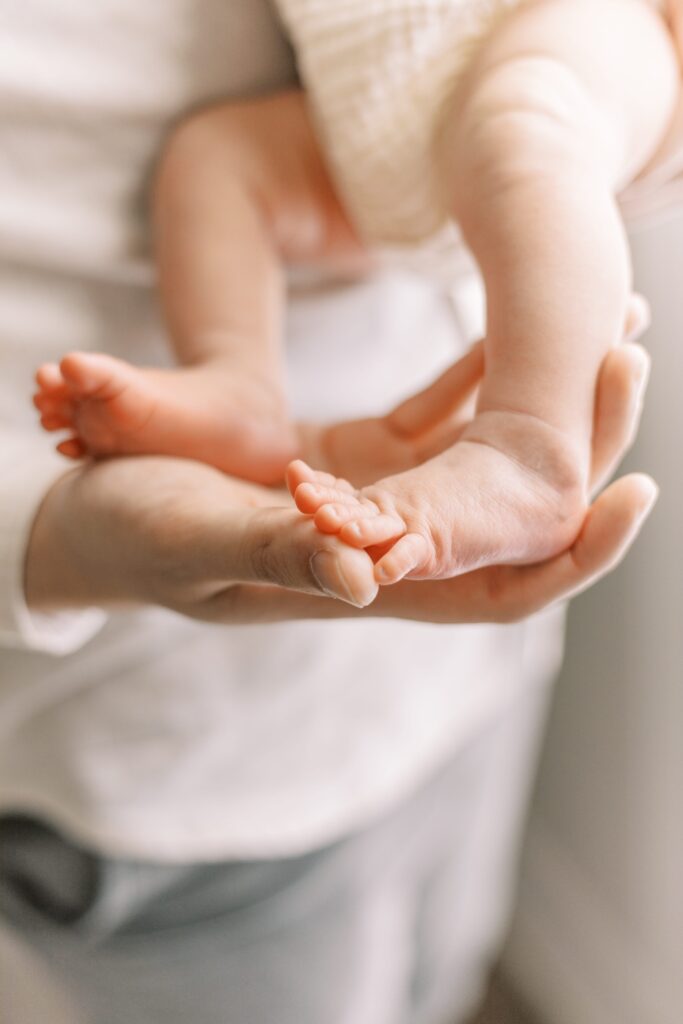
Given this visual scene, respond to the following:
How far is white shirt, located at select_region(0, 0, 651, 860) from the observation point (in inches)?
21.6

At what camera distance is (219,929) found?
75 centimetres

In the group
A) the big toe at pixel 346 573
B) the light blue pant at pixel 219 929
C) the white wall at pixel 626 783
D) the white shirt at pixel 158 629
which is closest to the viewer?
the big toe at pixel 346 573

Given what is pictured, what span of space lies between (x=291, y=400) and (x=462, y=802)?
528mm

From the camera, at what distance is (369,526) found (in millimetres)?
296

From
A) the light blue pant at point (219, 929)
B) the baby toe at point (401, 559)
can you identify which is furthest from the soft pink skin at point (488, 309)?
the light blue pant at point (219, 929)

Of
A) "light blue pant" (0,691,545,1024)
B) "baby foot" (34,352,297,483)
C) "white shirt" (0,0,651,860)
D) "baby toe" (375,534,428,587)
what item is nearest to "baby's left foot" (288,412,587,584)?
"baby toe" (375,534,428,587)

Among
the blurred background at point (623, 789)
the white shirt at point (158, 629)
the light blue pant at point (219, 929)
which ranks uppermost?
the white shirt at point (158, 629)

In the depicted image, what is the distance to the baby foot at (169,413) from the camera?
1.39ft

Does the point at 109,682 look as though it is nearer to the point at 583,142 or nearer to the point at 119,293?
the point at 119,293

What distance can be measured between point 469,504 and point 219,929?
1.77 ft

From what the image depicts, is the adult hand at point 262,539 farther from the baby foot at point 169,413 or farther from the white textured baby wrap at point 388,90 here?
the white textured baby wrap at point 388,90

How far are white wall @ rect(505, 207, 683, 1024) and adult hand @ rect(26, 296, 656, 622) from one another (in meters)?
0.55

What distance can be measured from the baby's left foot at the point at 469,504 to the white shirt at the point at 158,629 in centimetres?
24

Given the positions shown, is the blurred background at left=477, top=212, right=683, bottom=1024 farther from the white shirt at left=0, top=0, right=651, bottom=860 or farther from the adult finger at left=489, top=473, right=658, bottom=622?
the adult finger at left=489, top=473, right=658, bottom=622
